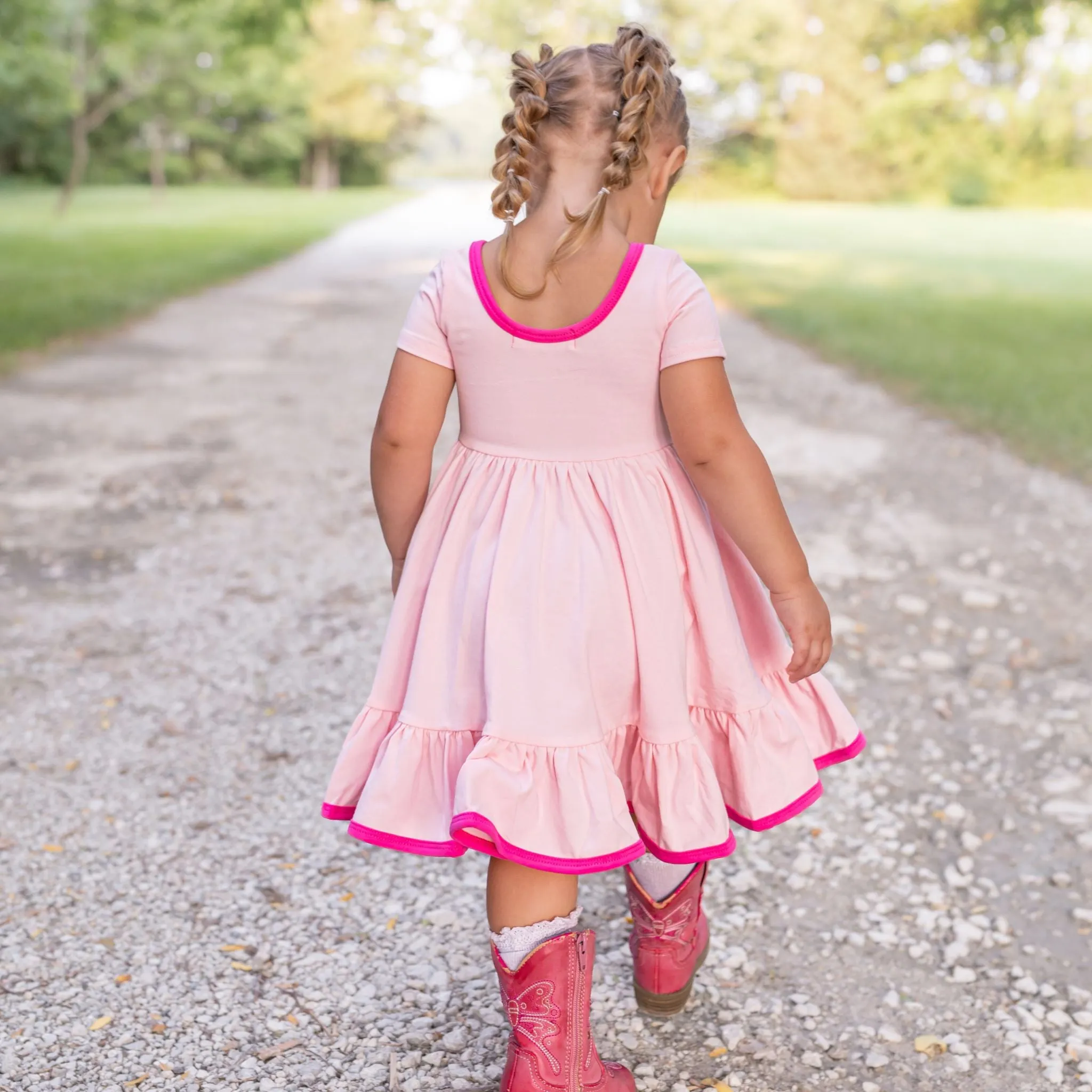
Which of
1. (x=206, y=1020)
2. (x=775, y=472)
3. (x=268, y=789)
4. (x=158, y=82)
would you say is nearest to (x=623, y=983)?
(x=206, y=1020)

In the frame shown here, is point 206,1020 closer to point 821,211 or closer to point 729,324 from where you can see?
point 729,324

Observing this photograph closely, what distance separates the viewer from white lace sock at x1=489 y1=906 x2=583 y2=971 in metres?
1.65

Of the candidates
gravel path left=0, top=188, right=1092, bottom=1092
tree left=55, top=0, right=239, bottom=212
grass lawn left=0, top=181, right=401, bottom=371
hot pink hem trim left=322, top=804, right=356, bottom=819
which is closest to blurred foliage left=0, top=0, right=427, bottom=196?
tree left=55, top=0, right=239, bottom=212

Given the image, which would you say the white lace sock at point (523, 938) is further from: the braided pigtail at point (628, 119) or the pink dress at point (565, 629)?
the braided pigtail at point (628, 119)

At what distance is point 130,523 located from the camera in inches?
186

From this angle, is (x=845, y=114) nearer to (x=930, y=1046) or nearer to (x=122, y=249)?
(x=122, y=249)

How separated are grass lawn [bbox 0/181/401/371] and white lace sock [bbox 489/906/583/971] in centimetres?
739

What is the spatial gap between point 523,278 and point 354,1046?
124cm

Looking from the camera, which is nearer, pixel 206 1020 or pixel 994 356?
pixel 206 1020

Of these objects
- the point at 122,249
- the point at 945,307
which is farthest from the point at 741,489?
the point at 122,249

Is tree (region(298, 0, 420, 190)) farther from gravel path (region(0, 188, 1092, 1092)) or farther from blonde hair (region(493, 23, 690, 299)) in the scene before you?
blonde hair (region(493, 23, 690, 299))

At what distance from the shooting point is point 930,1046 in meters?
1.98

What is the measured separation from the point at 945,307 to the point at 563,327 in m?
11.9

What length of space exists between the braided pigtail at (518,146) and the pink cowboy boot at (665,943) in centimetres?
100
